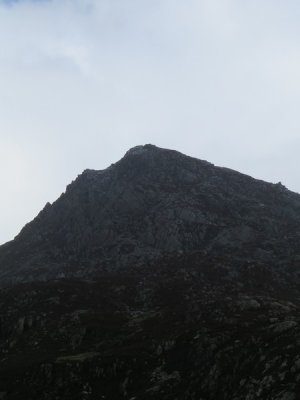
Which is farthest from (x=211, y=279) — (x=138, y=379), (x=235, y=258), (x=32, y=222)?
(x=32, y=222)

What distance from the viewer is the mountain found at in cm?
4141

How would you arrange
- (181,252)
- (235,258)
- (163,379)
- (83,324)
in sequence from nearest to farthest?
(163,379)
(83,324)
(235,258)
(181,252)

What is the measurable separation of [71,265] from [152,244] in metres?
17.2

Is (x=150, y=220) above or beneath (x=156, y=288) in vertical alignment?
above

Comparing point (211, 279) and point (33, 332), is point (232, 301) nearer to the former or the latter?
point (211, 279)

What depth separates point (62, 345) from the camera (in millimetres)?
55594

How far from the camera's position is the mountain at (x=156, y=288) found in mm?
41406

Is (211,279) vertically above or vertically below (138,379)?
above

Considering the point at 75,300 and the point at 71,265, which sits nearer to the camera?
the point at 75,300

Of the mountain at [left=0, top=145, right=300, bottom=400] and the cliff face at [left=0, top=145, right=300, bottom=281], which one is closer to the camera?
the mountain at [left=0, top=145, right=300, bottom=400]

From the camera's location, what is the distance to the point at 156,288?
76.2m

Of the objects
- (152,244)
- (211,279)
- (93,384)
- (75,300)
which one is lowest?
(93,384)

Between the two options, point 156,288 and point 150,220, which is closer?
point 156,288

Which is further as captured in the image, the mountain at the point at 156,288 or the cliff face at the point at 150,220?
the cliff face at the point at 150,220
